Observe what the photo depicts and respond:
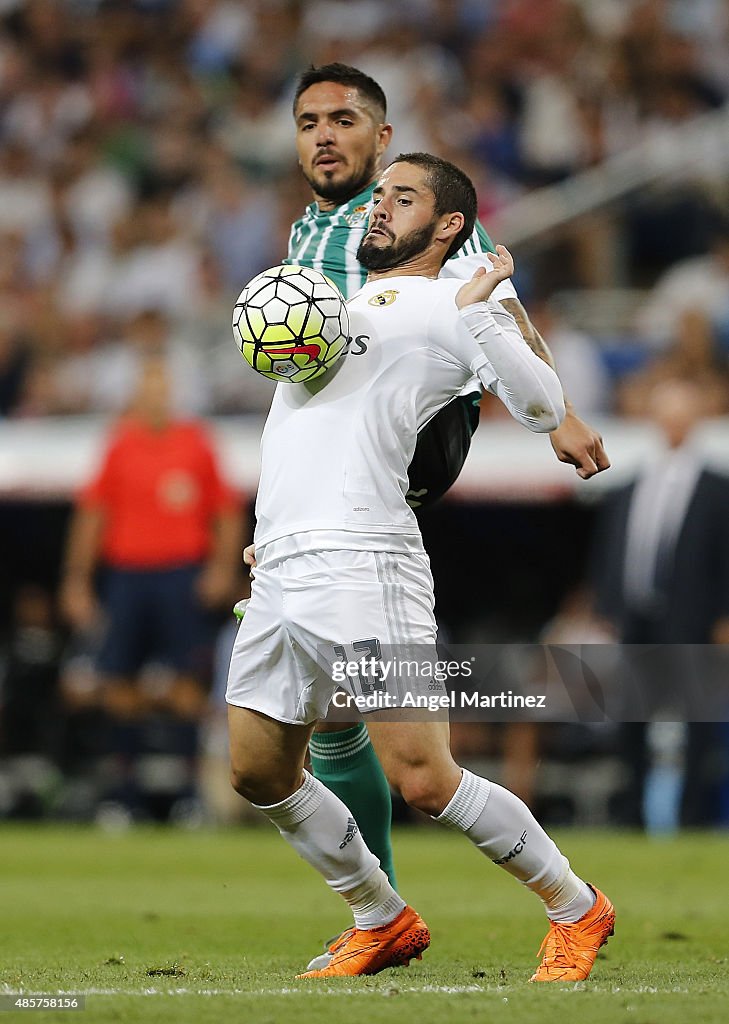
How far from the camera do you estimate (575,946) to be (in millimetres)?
4363

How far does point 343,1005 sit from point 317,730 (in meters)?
1.34

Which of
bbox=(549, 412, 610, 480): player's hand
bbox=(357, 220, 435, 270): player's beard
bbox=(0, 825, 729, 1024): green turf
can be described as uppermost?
bbox=(357, 220, 435, 270): player's beard

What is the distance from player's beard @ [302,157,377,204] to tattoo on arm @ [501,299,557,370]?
0.86m

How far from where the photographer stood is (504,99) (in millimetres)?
14133

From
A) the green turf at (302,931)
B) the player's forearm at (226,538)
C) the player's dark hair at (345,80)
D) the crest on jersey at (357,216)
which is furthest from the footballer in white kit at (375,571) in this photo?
the player's forearm at (226,538)

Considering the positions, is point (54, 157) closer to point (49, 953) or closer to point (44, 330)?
point (44, 330)

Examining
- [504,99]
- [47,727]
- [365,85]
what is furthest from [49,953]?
[504,99]

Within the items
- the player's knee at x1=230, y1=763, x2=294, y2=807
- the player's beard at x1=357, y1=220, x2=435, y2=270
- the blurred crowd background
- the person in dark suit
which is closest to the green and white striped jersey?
the player's beard at x1=357, y1=220, x2=435, y2=270

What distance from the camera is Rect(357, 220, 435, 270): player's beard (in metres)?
4.58

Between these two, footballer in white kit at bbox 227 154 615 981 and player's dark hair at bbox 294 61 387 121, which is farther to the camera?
player's dark hair at bbox 294 61 387 121

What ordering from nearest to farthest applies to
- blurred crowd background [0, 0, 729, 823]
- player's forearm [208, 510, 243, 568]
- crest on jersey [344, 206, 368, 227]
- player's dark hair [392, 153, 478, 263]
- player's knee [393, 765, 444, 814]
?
1. player's knee [393, 765, 444, 814]
2. player's dark hair [392, 153, 478, 263]
3. crest on jersey [344, 206, 368, 227]
4. player's forearm [208, 510, 243, 568]
5. blurred crowd background [0, 0, 729, 823]

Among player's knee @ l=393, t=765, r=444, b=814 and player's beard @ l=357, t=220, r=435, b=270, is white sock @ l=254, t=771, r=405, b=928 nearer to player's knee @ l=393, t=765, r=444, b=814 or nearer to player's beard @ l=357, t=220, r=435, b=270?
player's knee @ l=393, t=765, r=444, b=814

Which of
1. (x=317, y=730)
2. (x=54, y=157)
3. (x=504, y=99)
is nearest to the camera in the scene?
(x=317, y=730)

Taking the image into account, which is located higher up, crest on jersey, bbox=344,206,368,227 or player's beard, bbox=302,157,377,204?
player's beard, bbox=302,157,377,204
